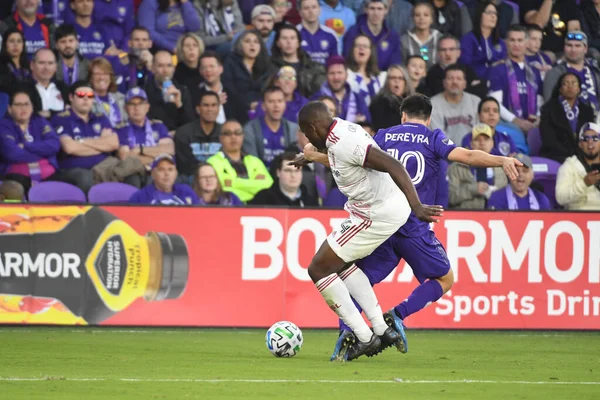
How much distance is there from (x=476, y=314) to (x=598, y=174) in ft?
10.6

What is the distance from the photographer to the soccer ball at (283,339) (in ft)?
32.1

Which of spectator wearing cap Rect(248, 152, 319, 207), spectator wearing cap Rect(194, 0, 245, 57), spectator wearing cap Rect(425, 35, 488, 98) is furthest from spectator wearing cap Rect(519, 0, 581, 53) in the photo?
spectator wearing cap Rect(248, 152, 319, 207)

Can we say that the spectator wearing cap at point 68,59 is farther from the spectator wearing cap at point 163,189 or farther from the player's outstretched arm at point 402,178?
the player's outstretched arm at point 402,178

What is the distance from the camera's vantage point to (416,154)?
385 inches

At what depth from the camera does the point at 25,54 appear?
15867mm

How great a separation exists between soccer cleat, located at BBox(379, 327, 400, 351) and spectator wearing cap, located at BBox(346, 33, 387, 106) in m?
7.80

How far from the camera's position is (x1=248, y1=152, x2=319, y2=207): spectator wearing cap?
14.8m

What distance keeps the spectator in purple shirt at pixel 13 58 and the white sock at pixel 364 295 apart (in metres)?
7.62

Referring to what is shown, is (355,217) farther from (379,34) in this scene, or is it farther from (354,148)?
(379,34)

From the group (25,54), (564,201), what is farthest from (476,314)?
(25,54)

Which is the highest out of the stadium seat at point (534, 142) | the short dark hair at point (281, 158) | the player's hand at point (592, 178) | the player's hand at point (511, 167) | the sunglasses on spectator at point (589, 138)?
the player's hand at point (511, 167)

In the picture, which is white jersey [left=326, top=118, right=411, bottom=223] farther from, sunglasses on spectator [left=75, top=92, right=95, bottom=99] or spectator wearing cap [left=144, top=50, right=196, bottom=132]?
spectator wearing cap [left=144, top=50, right=196, bottom=132]

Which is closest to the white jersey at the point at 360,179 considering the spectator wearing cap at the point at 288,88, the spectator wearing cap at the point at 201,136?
the spectator wearing cap at the point at 201,136

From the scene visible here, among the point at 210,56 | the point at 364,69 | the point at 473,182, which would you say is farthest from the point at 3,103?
the point at 473,182
